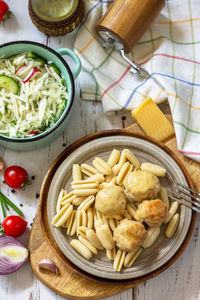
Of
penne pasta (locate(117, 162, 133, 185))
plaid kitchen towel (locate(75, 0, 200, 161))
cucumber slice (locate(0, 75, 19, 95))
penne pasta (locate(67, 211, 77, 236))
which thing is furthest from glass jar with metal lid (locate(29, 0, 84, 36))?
penne pasta (locate(67, 211, 77, 236))

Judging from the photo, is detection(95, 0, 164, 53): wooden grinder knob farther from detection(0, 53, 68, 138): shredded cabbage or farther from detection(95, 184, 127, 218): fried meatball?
detection(95, 184, 127, 218): fried meatball

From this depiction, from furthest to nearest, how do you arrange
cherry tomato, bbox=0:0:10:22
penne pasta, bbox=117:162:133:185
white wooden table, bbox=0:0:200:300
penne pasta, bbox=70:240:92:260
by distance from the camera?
cherry tomato, bbox=0:0:10:22 → white wooden table, bbox=0:0:200:300 → penne pasta, bbox=117:162:133:185 → penne pasta, bbox=70:240:92:260

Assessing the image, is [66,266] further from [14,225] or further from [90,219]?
[14,225]

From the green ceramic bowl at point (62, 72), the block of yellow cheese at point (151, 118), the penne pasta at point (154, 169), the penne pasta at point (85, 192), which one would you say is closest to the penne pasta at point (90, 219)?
the penne pasta at point (85, 192)

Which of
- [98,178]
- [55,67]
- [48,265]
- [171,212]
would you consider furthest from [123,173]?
[55,67]

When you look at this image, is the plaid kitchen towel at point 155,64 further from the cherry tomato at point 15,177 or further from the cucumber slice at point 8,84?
the cherry tomato at point 15,177

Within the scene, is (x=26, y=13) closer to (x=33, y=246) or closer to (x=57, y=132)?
(x=57, y=132)

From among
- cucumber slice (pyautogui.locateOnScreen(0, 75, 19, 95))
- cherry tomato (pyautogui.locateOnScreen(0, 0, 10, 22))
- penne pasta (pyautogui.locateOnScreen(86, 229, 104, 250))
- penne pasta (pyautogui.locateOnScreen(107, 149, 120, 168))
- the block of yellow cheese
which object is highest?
cherry tomato (pyautogui.locateOnScreen(0, 0, 10, 22))

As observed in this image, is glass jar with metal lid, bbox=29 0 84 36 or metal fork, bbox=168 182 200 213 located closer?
metal fork, bbox=168 182 200 213
